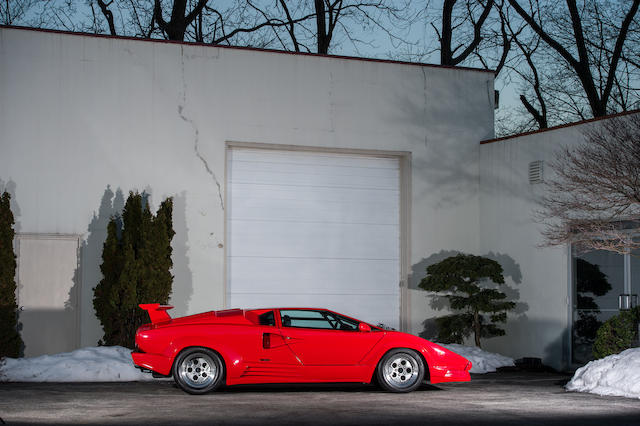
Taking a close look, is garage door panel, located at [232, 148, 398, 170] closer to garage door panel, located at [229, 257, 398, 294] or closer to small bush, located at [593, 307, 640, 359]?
garage door panel, located at [229, 257, 398, 294]

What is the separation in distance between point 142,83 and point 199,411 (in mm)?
8968

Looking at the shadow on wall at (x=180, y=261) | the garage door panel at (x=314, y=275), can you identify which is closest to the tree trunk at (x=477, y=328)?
the garage door panel at (x=314, y=275)

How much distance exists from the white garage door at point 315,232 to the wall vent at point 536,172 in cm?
287

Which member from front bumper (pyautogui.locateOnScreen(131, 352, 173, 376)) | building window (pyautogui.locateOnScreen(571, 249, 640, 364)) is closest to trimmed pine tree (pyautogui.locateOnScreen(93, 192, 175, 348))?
front bumper (pyautogui.locateOnScreen(131, 352, 173, 376))

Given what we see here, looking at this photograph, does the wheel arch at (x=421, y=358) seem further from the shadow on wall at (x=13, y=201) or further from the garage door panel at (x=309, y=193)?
the shadow on wall at (x=13, y=201)

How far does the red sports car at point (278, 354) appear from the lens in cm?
1191

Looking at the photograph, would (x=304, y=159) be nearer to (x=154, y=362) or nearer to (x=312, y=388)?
(x=312, y=388)

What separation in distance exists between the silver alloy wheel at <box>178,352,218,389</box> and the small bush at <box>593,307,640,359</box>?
5879mm

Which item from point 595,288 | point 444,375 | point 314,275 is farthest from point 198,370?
point 595,288

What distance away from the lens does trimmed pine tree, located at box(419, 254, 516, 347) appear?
17.6 m

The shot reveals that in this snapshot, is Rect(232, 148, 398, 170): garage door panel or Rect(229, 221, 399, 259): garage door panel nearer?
Rect(229, 221, 399, 259): garage door panel

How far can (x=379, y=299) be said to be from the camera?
61.8ft

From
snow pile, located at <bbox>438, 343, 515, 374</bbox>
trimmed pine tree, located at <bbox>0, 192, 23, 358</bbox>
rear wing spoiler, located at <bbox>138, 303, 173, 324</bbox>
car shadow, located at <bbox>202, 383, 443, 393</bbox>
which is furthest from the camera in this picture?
snow pile, located at <bbox>438, 343, 515, 374</bbox>

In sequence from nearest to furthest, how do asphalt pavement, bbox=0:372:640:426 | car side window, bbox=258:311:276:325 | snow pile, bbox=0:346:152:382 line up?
1. asphalt pavement, bbox=0:372:640:426
2. car side window, bbox=258:311:276:325
3. snow pile, bbox=0:346:152:382
